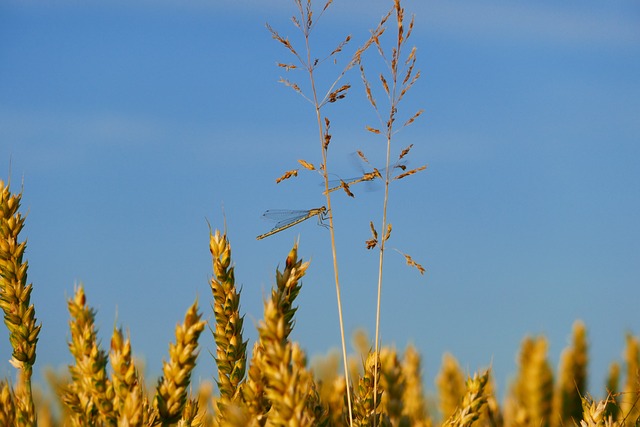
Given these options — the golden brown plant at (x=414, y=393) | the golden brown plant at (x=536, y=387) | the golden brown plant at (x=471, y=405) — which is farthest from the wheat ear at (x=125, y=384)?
the golden brown plant at (x=536, y=387)

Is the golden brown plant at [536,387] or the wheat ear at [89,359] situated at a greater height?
the wheat ear at [89,359]

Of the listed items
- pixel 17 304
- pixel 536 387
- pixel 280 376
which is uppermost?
pixel 17 304

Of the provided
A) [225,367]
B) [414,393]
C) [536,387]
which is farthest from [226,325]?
[536,387]

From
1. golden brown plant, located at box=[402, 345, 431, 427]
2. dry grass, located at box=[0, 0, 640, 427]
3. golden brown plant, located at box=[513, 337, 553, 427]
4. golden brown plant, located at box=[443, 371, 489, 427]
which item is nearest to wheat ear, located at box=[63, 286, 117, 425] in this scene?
dry grass, located at box=[0, 0, 640, 427]

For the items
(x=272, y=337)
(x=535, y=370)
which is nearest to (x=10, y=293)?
(x=272, y=337)

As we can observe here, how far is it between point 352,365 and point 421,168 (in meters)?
3.54

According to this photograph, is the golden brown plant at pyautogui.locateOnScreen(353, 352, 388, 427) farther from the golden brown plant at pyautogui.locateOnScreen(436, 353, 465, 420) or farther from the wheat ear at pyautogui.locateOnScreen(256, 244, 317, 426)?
the golden brown plant at pyautogui.locateOnScreen(436, 353, 465, 420)

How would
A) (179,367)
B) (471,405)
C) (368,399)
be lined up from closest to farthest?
(179,367), (368,399), (471,405)

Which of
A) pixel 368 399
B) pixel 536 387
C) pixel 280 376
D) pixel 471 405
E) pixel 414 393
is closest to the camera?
pixel 280 376

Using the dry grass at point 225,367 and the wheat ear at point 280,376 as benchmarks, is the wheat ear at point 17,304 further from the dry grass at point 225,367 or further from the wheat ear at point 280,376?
the wheat ear at point 280,376

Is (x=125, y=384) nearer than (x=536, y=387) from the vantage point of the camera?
Yes

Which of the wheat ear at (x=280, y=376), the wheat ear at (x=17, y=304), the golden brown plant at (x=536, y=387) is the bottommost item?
the golden brown plant at (x=536, y=387)

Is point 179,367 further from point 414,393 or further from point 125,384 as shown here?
point 414,393

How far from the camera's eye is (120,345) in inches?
111
